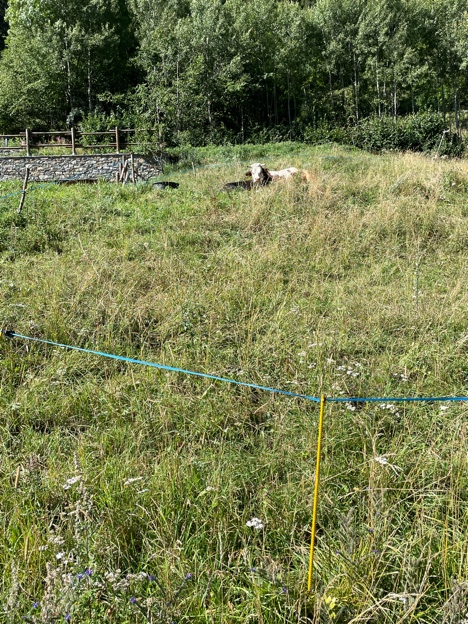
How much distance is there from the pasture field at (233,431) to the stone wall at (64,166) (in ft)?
44.9

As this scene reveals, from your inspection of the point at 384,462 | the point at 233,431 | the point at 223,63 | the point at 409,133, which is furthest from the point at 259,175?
the point at 223,63

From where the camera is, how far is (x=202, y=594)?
1842mm

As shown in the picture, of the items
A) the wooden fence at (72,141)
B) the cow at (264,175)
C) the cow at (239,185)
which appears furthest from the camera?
the wooden fence at (72,141)

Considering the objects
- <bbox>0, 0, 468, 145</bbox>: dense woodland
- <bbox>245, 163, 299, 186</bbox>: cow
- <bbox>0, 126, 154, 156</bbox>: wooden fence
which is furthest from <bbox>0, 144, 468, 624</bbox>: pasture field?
<bbox>0, 0, 468, 145</bbox>: dense woodland

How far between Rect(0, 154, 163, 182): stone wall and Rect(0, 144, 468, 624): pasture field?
13671 millimetres

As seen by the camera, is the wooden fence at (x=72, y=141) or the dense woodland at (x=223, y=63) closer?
the wooden fence at (x=72, y=141)

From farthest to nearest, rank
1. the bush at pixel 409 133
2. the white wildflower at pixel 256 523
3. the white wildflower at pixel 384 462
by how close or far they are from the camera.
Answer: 1. the bush at pixel 409 133
2. the white wildflower at pixel 384 462
3. the white wildflower at pixel 256 523

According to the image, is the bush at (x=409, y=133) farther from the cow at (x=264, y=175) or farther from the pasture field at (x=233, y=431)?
the pasture field at (x=233, y=431)

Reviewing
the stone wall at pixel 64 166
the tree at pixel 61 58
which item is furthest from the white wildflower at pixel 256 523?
the tree at pixel 61 58

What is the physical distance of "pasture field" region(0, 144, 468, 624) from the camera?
5.93 ft

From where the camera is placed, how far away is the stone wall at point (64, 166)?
19.5 metres

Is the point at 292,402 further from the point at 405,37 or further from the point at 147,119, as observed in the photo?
the point at 405,37

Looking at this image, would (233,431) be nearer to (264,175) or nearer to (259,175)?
(259,175)

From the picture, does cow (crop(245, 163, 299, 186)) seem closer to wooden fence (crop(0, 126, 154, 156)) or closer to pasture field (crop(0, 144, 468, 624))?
pasture field (crop(0, 144, 468, 624))
